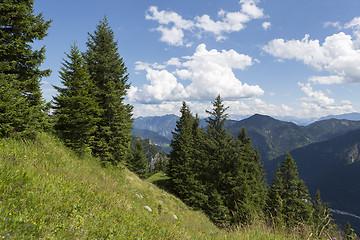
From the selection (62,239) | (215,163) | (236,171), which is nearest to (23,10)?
(62,239)

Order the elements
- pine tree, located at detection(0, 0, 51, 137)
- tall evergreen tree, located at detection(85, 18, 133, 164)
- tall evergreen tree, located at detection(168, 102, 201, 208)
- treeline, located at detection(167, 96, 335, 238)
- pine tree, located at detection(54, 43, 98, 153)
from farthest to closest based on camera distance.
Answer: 1. tall evergreen tree, located at detection(168, 102, 201, 208)
2. treeline, located at detection(167, 96, 335, 238)
3. tall evergreen tree, located at detection(85, 18, 133, 164)
4. pine tree, located at detection(54, 43, 98, 153)
5. pine tree, located at detection(0, 0, 51, 137)

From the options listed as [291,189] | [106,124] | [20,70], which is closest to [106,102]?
[106,124]

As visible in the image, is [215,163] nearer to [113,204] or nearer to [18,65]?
[113,204]

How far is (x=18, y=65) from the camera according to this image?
9.17m

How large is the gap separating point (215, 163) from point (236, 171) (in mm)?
2782

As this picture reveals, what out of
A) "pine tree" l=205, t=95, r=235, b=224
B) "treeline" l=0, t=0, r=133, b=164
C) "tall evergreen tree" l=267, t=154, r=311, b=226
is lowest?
"tall evergreen tree" l=267, t=154, r=311, b=226

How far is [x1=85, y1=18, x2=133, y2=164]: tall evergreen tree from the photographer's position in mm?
15594

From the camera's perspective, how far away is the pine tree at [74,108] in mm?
12000

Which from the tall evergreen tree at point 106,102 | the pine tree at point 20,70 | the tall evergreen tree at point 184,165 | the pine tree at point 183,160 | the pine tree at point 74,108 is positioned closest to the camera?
the pine tree at point 20,70

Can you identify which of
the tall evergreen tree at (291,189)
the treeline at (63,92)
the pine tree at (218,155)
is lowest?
the tall evergreen tree at (291,189)

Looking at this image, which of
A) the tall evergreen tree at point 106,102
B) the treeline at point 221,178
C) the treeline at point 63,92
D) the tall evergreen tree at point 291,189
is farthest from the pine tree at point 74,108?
the tall evergreen tree at point 291,189

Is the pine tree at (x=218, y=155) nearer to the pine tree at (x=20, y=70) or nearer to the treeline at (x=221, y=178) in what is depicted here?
the treeline at (x=221, y=178)

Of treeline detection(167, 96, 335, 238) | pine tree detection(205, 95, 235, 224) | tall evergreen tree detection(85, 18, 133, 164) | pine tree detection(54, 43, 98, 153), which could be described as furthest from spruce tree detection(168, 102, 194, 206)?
pine tree detection(54, 43, 98, 153)

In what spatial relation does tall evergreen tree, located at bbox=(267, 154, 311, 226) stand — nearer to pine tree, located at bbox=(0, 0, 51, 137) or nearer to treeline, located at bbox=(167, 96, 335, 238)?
treeline, located at bbox=(167, 96, 335, 238)
